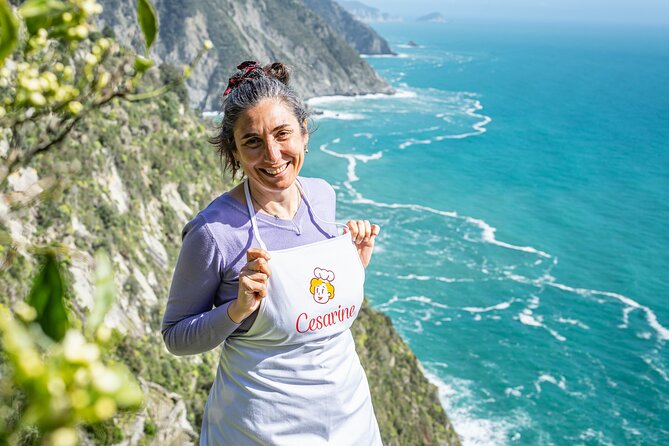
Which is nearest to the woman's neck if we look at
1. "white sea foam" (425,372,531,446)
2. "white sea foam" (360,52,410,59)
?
"white sea foam" (425,372,531,446)

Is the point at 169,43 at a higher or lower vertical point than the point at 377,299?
higher

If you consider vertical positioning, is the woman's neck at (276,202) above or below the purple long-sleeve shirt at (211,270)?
above

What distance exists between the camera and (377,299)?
112 ft

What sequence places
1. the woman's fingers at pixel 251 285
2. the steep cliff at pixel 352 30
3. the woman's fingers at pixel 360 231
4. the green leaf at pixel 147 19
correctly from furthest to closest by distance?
the steep cliff at pixel 352 30 < the woman's fingers at pixel 360 231 < the woman's fingers at pixel 251 285 < the green leaf at pixel 147 19

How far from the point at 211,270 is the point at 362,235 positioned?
2.22 ft

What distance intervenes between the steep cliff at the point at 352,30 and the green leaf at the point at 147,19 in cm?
13959

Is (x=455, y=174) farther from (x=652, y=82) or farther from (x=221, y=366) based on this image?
(x=652, y=82)

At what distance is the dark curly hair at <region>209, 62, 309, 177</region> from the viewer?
2539 mm

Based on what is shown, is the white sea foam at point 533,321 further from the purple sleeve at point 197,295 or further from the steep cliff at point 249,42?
the steep cliff at point 249,42

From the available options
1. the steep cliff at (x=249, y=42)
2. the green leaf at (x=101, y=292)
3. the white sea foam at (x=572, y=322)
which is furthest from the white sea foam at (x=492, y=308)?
the steep cliff at (x=249, y=42)

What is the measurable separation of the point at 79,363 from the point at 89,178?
22.0 meters

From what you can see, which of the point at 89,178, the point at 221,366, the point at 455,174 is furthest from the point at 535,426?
the point at 455,174

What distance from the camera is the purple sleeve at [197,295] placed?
2.39 m

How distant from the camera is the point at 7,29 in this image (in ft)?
2.24
